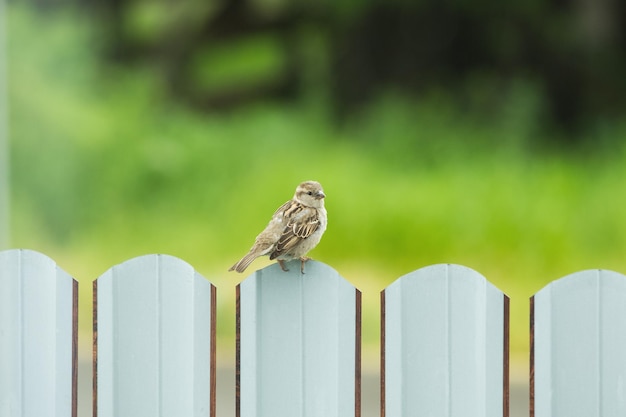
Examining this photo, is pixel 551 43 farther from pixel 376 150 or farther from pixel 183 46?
pixel 183 46

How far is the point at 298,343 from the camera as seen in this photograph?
47.0 inches

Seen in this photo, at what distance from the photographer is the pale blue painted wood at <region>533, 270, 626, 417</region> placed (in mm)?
1148

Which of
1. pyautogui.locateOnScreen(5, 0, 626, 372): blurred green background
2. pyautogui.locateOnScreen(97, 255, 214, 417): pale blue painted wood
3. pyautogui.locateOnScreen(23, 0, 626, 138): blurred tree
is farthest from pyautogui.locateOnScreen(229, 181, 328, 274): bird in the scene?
pyautogui.locateOnScreen(23, 0, 626, 138): blurred tree

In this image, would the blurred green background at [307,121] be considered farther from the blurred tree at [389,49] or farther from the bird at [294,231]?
the bird at [294,231]

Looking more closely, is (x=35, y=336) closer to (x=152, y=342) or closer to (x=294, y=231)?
(x=152, y=342)

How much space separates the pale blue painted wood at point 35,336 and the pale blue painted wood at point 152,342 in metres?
0.06

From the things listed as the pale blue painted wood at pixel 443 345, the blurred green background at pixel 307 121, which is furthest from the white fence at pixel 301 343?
the blurred green background at pixel 307 121

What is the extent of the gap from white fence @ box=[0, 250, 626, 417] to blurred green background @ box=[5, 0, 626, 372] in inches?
88.5

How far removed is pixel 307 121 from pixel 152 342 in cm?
267

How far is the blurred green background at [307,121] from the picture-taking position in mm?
3605

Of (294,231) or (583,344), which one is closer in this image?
(583,344)

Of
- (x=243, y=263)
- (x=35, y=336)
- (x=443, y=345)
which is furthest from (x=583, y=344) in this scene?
(x=35, y=336)

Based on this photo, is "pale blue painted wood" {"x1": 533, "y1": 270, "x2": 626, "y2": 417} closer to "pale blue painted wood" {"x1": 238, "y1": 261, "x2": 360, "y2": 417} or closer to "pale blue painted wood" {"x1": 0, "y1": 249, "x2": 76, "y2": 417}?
"pale blue painted wood" {"x1": 238, "y1": 261, "x2": 360, "y2": 417}

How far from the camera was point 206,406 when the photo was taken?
1219 millimetres
